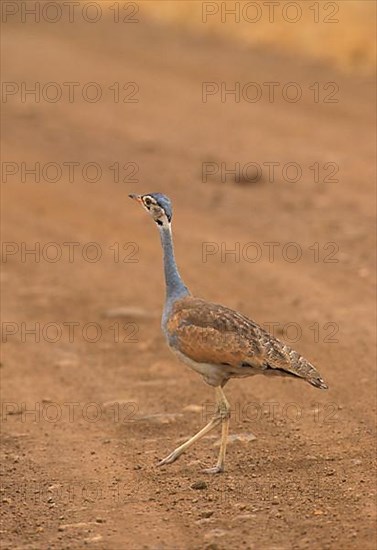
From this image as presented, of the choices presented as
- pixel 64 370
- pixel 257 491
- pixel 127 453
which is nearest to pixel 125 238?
pixel 64 370

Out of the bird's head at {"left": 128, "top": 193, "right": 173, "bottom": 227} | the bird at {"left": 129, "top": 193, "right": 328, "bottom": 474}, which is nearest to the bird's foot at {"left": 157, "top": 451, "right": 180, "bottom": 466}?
the bird at {"left": 129, "top": 193, "right": 328, "bottom": 474}

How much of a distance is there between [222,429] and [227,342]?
0.67 metres

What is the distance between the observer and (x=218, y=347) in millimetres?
8289

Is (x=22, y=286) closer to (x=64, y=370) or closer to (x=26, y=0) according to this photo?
(x=64, y=370)

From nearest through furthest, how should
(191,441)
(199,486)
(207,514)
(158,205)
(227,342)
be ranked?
(207,514), (199,486), (227,342), (191,441), (158,205)

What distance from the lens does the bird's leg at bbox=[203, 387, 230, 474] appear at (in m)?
8.39

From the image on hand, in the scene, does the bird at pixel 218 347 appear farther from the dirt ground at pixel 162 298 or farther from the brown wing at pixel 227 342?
the dirt ground at pixel 162 298

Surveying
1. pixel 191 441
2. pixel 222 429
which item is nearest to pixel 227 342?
pixel 222 429

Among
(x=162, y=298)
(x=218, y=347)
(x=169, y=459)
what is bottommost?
(x=162, y=298)

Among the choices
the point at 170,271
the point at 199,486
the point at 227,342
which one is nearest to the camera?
the point at 199,486

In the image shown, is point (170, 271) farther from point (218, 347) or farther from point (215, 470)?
point (215, 470)

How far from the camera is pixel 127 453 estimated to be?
29.6ft

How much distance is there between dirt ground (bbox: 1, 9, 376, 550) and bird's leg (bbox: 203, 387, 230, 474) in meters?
0.10

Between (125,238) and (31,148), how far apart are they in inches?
182
